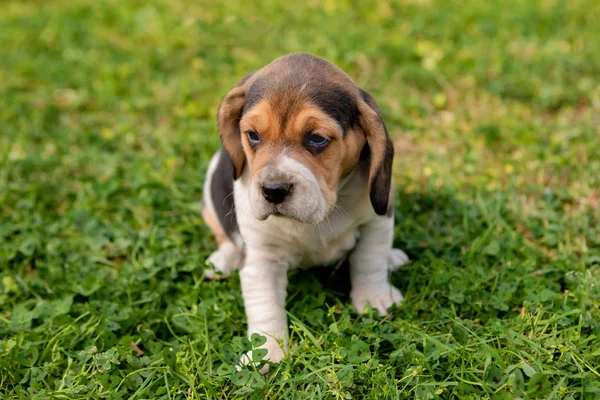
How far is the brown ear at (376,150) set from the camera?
12.9ft

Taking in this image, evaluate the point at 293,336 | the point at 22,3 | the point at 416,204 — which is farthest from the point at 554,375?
the point at 22,3

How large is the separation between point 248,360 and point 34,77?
224 inches

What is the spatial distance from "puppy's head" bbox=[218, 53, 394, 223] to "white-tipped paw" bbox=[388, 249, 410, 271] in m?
0.89

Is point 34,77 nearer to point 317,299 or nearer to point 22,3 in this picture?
point 22,3

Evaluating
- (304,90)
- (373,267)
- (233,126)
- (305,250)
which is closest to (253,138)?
(233,126)

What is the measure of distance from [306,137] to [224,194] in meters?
1.14

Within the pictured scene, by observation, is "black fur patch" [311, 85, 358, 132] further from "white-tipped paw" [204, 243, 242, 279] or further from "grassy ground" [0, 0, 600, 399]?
"white-tipped paw" [204, 243, 242, 279]

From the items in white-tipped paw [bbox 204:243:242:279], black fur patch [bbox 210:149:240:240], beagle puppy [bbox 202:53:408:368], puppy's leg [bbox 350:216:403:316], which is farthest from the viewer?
white-tipped paw [bbox 204:243:242:279]

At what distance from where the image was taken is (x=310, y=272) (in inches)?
190

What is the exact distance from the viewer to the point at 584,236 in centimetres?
498

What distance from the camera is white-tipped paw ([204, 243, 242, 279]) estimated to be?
4.85 m

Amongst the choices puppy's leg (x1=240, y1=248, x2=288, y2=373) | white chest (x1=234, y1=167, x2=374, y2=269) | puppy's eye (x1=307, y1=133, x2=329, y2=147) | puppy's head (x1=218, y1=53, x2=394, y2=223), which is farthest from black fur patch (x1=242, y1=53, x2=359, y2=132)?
puppy's leg (x1=240, y1=248, x2=288, y2=373)

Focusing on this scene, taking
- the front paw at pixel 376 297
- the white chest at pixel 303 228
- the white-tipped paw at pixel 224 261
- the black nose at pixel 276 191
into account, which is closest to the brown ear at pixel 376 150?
the white chest at pixel 303 228

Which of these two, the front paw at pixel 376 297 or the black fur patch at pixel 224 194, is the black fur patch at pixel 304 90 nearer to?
the black fur patch at pixel 224 194
